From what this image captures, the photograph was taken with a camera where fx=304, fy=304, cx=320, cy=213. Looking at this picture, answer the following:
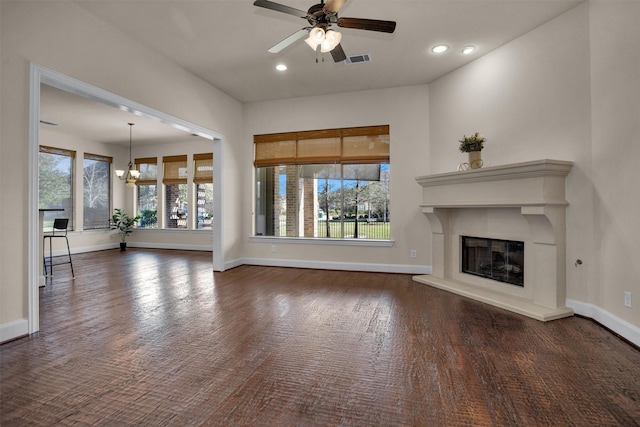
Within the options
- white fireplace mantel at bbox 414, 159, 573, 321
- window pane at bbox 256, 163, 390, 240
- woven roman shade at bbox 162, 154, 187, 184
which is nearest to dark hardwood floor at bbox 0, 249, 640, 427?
white fireplace mantel at bbox 414, 159, 573, 321

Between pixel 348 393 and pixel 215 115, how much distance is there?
471 cm

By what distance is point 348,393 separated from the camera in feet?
6.00

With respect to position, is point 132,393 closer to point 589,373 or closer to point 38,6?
point 589,373

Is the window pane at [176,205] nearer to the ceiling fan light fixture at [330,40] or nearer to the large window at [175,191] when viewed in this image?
the large window at [175,191]

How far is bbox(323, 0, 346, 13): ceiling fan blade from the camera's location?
2.29m

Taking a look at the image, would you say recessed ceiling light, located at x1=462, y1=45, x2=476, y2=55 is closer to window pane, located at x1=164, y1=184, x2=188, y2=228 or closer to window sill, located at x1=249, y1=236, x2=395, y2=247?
window sill, located at x1=249, y1=236, x2=395, y2=247

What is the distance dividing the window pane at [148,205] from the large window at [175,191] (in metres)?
0.41

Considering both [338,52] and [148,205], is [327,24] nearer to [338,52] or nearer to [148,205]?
[338,52]

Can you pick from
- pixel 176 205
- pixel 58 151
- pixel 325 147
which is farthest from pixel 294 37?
pixel 58 151

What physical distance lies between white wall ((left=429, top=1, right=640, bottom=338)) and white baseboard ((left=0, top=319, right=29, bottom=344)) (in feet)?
16.8

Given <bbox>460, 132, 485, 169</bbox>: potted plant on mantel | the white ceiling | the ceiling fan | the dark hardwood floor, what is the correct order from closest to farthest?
the dark hardwood floor, the ceiling fan, the white ceiling, <bbox>460, 132, 485, 169</bbox>: potted plant on mantel

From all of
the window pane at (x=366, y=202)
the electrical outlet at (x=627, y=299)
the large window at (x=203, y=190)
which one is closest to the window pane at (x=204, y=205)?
the large window at (x=203, y=190)

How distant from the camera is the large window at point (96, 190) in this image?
A: 8250mm

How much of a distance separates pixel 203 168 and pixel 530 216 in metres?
7.55
